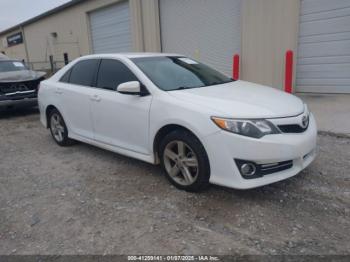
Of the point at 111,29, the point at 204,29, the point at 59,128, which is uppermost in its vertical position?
the point at 111,29

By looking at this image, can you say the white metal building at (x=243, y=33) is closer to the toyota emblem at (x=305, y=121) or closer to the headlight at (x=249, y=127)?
the toyota emblem at (x=305, y=121)

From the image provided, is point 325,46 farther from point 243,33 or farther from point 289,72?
point 243,33

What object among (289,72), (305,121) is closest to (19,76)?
(289,72)

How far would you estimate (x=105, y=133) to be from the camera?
4.34 meters

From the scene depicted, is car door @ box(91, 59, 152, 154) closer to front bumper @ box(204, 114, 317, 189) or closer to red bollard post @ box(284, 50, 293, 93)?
front bumper @ box(204, 114, 317, 189)

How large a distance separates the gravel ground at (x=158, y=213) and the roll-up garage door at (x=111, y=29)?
11.4 metres

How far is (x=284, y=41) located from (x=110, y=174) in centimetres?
689

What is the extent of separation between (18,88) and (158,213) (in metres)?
6.59

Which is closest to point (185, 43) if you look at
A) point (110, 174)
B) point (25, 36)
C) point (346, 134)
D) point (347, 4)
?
point (347, 4)

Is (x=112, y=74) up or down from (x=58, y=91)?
up

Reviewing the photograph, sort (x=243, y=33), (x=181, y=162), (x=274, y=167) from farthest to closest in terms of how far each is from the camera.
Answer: (x=243, y=33) < (x=181, y=162) < (x=274, y=167)

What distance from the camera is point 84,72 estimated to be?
480 cm

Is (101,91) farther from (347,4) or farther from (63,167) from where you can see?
(347,4)

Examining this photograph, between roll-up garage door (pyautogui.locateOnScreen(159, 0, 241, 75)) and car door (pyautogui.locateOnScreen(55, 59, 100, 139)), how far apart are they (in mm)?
6634
